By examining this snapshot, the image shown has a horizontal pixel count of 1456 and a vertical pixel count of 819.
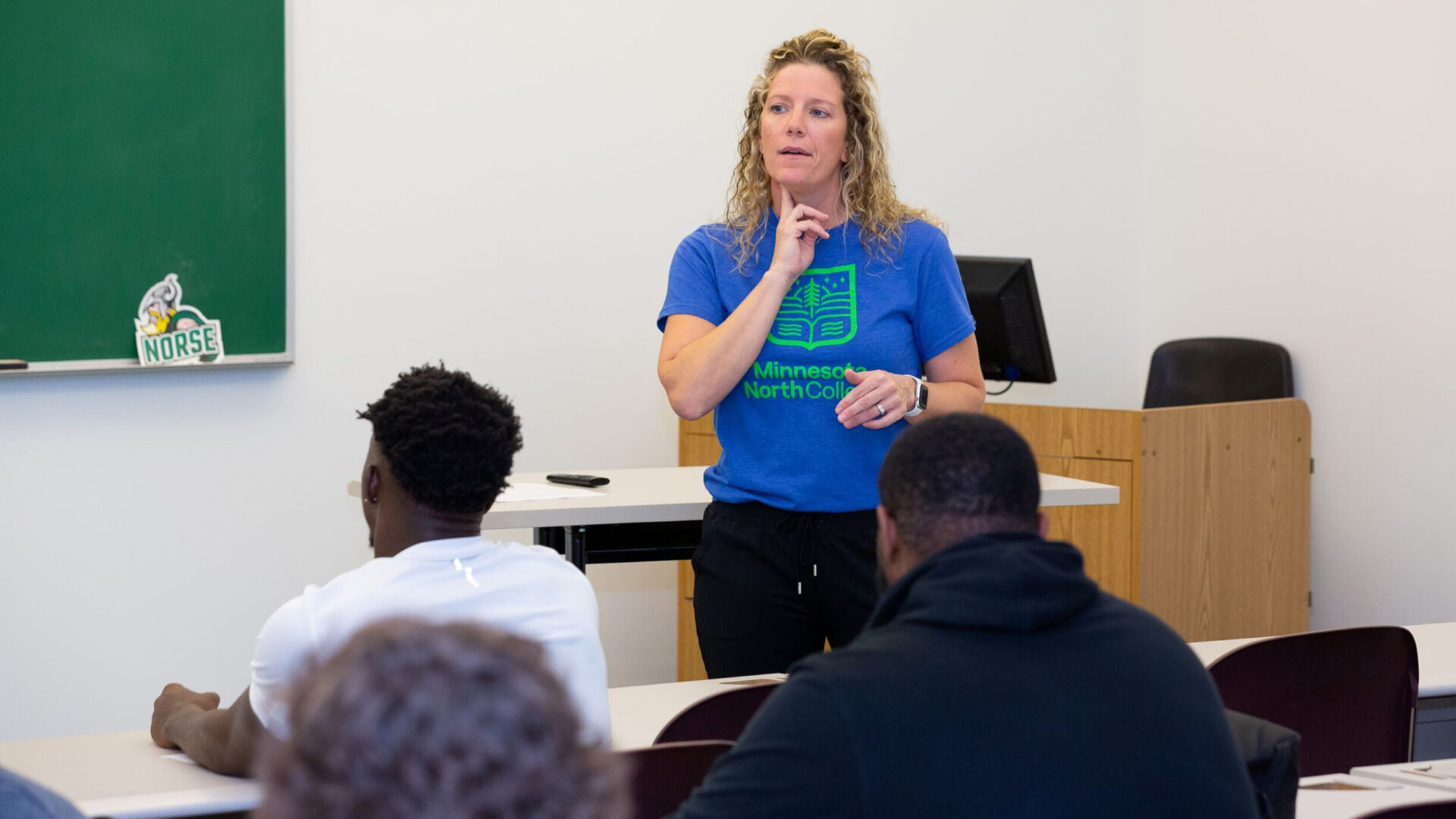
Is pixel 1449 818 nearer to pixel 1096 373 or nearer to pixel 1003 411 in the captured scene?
pixel 1003 411

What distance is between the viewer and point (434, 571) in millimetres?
1506

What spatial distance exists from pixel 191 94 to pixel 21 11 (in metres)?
0.45

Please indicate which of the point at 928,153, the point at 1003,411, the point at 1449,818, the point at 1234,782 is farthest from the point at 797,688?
the point at 928,153

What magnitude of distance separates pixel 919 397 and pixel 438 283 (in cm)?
262

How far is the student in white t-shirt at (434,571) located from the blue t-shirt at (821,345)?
0.44 m

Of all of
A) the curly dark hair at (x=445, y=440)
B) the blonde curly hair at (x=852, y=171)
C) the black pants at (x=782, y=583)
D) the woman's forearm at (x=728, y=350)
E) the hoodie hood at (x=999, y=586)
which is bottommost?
the black pants at (x=782, y=583)

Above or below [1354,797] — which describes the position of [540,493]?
above

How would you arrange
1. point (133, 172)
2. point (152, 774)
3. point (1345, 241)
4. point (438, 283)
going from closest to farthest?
point (152, 774) < point (133, 172) < point (438, 283) < point (1345, 241)

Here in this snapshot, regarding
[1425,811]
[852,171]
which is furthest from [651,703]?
[1425,811]

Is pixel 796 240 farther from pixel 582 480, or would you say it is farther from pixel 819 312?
pixel 582 480

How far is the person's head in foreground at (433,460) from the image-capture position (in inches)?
61.9

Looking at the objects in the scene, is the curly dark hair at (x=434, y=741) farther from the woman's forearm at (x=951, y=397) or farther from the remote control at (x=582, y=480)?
the remote control at (x=582, y=480)

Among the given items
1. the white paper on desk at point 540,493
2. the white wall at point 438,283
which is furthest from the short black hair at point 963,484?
the white wall at point 438,283

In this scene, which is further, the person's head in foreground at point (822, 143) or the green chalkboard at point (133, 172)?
the green chalkboard at point (133, 172)
